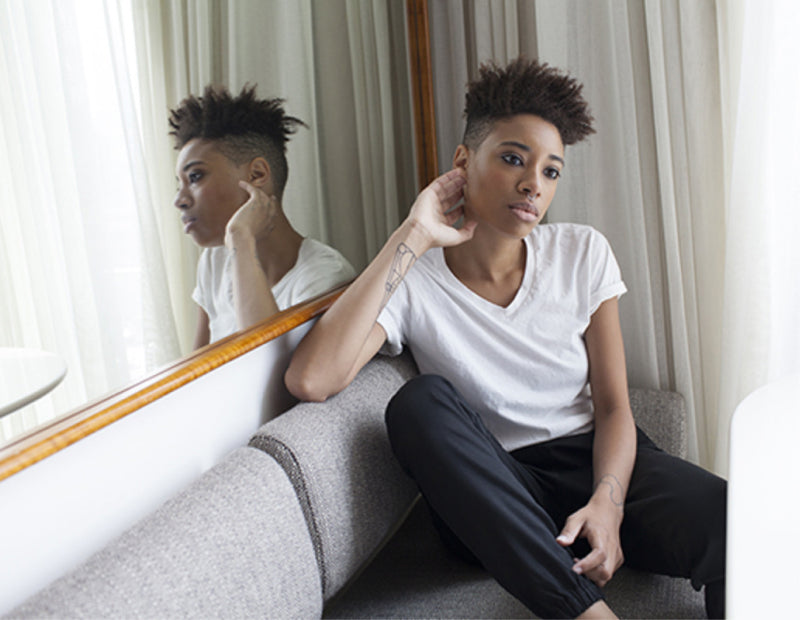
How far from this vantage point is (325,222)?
164cm

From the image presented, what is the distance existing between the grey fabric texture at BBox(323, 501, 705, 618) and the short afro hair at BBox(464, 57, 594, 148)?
0.86 metres

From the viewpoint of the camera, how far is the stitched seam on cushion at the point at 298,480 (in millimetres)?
1116

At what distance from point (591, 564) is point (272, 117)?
1.00 metres

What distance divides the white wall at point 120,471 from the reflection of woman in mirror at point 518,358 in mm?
100

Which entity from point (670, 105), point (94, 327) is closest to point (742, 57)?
point (670, 105)

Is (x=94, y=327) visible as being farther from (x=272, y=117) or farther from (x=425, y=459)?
(x=272, y=117)

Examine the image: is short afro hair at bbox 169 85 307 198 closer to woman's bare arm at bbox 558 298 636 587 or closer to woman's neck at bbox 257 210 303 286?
woman's neck at bbox 257 210 303 286

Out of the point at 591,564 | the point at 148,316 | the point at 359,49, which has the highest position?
the point at 359,49

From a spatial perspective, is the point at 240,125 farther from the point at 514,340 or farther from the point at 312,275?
the point at 514,340

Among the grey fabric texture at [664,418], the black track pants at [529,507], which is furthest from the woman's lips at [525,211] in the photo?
the grey fabric texture at [664,418]

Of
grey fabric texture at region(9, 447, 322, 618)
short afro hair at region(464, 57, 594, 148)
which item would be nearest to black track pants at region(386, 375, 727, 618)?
grey fabric texture at region(9, 447, 322, 618)

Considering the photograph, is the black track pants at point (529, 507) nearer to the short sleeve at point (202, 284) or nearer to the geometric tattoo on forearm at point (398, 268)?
the geometric tattoo on forearm at point (398, 268)

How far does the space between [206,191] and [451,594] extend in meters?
0.80

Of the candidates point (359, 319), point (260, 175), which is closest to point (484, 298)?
point (359, 319)
